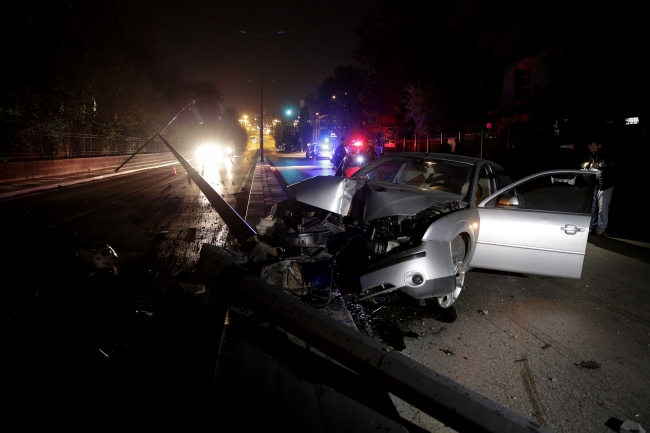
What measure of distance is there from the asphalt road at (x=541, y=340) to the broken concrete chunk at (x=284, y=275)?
670 millimetres

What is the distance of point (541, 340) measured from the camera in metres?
3.91

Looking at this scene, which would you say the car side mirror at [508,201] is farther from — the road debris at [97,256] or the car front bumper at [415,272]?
the road debris at [97,256]

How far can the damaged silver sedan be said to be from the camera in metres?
4.02

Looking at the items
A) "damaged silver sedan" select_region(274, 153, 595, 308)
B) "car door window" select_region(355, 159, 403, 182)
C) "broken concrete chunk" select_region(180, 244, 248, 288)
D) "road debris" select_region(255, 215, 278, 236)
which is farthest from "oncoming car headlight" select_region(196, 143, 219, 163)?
"broken concrete chunk" select_region(180, 244, 248, 288)

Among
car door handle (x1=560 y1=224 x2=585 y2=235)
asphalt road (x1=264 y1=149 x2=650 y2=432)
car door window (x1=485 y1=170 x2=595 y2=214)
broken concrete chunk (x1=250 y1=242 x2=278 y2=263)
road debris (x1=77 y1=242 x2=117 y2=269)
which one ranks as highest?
car door window (x1=485 y1=170 x2=595 y2=214)

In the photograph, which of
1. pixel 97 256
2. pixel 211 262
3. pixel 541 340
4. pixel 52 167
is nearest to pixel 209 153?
pixel 52 167

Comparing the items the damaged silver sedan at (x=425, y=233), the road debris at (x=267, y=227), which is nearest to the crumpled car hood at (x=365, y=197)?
the damaged silver sedan at (x=425, y=233)

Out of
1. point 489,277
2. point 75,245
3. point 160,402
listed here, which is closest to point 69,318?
point 160,402

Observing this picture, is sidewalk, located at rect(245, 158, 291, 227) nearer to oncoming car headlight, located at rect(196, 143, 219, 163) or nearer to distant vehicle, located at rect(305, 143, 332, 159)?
oncoming car headlight, located at rect(196, 143, 219, 163)

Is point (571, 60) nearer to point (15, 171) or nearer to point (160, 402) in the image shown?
point (160, 402)

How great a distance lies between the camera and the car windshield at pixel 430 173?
592 centimetres

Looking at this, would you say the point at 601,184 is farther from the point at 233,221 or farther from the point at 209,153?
the point at 209,153

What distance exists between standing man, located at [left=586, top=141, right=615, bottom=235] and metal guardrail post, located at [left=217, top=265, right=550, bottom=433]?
24.1 feet

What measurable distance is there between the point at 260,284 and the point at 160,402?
110 centimetres
